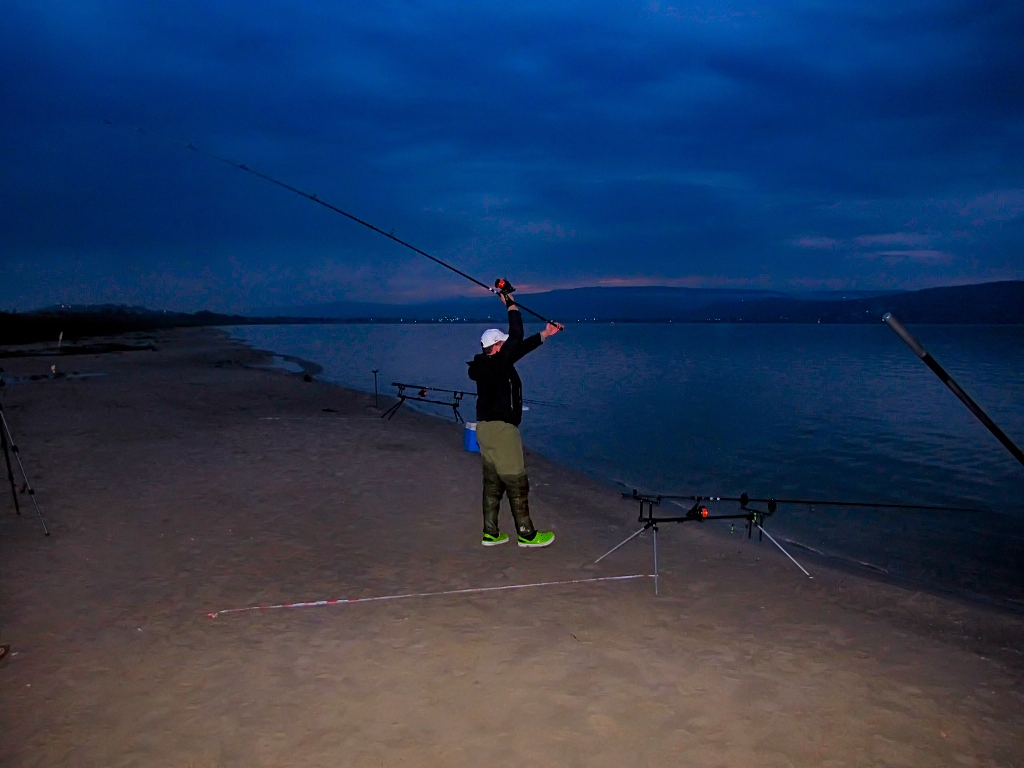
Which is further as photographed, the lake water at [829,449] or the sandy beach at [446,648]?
the lake water at [829,449]

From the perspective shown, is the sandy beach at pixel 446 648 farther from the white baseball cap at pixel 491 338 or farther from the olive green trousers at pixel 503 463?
the white baseball cap at pixel 491 338

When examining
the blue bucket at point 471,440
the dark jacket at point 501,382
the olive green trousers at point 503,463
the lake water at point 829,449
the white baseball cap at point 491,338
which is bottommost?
the lake water at point 829,449

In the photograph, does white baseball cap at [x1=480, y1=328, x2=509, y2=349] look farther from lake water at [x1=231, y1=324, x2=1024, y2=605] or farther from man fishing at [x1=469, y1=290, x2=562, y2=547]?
lake water at [x1=231, y1=324, x2=1024, y2=605]

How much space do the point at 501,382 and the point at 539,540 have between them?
6.20 feet

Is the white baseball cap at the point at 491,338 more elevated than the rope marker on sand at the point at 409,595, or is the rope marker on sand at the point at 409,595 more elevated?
the white baseball cap at the point at 491,338

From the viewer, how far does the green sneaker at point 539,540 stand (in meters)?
6.91

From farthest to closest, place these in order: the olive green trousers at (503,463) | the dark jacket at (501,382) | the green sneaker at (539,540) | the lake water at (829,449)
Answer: the lake water at (829,449), the green sneaker at (539,540), the olive green trousers at (503,463), the dark jacket at (501,382)

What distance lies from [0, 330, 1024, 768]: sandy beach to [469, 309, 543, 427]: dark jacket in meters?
1.54

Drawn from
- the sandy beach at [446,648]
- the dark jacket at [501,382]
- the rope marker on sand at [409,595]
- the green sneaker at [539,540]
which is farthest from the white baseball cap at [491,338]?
the rope marker on sand at [409,595]

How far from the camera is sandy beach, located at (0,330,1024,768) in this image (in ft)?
12.0

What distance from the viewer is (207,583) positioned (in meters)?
5.82

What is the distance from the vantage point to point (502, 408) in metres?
6.35

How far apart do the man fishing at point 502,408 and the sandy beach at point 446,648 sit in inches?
→ 31.3

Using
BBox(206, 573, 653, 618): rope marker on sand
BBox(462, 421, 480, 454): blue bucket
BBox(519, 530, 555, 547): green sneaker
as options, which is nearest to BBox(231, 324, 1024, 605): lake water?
BBox(519, 530, 555, 547): green sneaker
